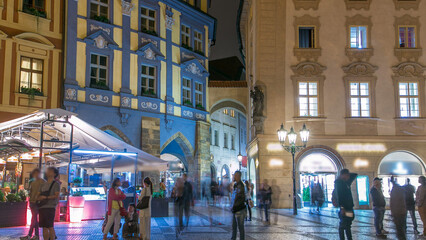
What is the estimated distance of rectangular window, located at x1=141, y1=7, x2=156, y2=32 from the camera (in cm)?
3256

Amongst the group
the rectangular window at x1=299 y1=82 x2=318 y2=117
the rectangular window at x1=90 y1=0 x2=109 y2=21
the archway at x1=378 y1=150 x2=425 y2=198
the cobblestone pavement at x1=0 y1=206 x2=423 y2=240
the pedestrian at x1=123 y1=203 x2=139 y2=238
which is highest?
the rectangular window at x1=90 y1=0 x2=109 y2=21

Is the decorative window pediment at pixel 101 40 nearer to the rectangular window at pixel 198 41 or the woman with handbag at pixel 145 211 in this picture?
the rectangular window at pixel 198 41

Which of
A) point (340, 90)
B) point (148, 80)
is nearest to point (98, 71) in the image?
point (148, 80)

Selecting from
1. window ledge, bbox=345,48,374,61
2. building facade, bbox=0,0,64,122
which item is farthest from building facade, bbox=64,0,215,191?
window ledge, bbox=345,48,374,61

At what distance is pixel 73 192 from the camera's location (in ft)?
64.4

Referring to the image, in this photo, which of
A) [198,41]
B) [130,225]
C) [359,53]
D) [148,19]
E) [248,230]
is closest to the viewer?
[130,225]

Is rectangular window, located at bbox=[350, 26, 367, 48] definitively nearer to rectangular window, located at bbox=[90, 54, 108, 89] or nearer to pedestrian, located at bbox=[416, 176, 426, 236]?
rectangular window, located at bbox=[90, 54, 108, 89]

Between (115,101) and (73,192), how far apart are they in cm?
1108

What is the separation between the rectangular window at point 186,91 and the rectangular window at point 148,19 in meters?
4.40

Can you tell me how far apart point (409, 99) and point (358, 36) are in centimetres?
472

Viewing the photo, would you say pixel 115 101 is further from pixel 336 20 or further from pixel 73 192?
pixel 336 20

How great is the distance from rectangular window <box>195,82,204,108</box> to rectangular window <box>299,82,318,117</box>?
9.10m

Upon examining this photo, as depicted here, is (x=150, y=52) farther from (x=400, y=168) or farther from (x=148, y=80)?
(x=400, y=168)

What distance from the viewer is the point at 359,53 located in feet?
97.5
